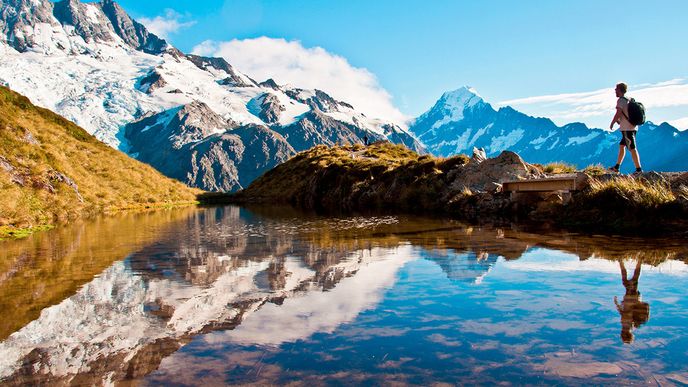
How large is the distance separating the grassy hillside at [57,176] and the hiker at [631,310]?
54.9 ft

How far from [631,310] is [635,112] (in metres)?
11.0

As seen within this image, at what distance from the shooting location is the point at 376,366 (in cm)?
420

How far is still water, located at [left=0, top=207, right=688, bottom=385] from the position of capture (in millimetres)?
4121

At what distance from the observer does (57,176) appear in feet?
95.3

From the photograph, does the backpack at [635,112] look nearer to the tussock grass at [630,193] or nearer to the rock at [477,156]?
the tussock grass at [630,193]

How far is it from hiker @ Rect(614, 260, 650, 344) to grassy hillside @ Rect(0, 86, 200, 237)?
1672cm

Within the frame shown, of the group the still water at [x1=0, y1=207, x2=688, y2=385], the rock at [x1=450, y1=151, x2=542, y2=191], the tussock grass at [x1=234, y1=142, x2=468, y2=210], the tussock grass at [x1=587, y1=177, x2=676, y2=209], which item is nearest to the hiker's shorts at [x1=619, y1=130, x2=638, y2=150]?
the tussock grass at [x1=587, y1=177, x2=676, y2=209]

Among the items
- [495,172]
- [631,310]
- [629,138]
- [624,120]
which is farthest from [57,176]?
[631,310]

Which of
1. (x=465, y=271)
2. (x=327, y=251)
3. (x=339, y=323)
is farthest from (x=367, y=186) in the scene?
(x=339, y=323)

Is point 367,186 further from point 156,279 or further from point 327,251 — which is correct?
point 156,279

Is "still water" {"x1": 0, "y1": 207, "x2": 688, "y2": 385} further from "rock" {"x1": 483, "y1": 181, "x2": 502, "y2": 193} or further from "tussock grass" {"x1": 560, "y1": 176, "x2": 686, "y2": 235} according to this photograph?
"rock" {"x1": 483, "y1": 181, "x2": 502, "y2": 193}

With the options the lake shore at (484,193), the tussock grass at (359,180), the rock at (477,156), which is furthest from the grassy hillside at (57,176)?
the rock at (477,156)

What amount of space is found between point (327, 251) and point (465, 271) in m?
4.01

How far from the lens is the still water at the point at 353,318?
412cm
